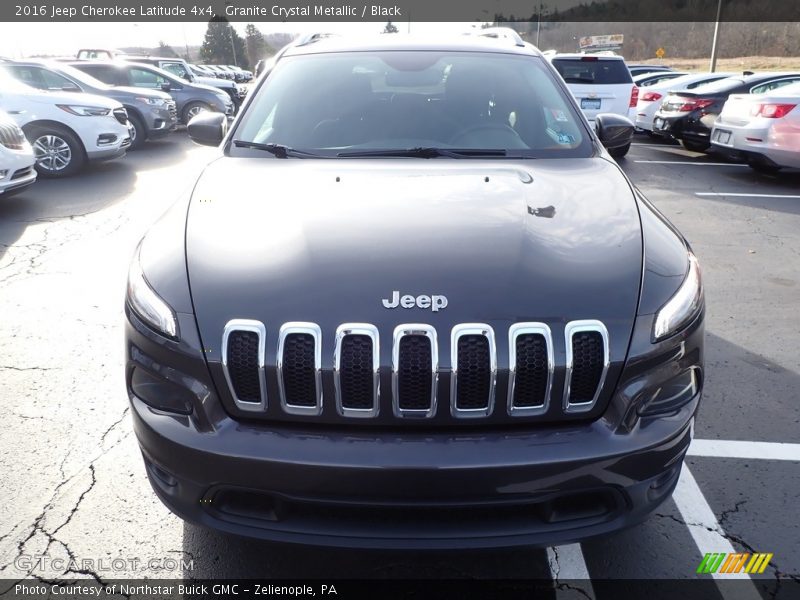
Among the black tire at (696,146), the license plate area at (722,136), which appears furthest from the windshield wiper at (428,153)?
the black tire at (696,146)

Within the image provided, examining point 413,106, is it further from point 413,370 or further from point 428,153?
point 413,370

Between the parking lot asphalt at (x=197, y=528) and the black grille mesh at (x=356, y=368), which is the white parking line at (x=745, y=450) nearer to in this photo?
the parking lot asphalt at (x=197, y=528)

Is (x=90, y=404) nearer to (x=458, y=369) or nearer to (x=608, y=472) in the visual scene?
(x=458, y=369)

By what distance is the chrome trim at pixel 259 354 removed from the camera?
182 cm

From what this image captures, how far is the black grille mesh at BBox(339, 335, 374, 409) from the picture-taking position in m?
1.80

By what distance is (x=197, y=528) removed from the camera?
98.3 inches

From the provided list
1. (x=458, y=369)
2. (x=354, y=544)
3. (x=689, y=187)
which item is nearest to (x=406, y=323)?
(x=458, y=369)

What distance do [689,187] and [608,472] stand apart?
26.3 feet

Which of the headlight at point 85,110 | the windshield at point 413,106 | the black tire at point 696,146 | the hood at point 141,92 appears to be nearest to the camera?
the windshield at point 413,106

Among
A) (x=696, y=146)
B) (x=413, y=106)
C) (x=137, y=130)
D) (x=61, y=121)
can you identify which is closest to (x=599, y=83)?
(x=696, y=146)

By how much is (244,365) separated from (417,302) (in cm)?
52

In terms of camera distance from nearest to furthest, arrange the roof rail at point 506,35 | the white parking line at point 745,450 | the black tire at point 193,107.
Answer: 1. the white parking line at point 745,450
2. the roof rail at point 506,35
3. the black tire at point 193,107

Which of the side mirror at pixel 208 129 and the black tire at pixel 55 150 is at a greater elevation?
the side mirror at pixel 208 129

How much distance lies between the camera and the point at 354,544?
1814 mm
